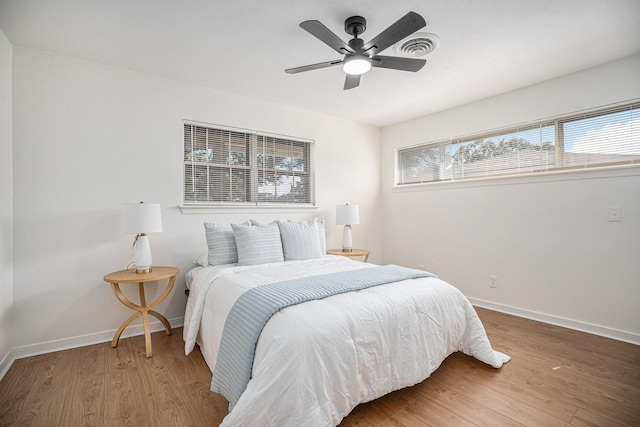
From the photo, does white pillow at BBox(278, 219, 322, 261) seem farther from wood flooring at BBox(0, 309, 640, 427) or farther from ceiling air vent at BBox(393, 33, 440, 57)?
ceiling air vent at BBox(393, 33, 440, 57)

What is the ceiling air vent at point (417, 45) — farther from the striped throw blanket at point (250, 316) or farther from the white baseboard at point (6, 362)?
the white baseboard at point (6, 362)

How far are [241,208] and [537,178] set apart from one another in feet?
10.4

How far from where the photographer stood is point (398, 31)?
1.82 meters

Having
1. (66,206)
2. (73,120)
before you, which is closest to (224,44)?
(73,120)

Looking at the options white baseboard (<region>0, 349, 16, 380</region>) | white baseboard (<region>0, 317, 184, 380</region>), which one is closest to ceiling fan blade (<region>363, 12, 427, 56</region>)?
white baseboard (<region>0, 317, 184, 380</region>)

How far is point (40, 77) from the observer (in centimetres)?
254

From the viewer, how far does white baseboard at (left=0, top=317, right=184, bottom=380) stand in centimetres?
233

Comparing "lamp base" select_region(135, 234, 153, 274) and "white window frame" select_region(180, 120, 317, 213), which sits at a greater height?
"white window frame" select_region(180, 120, 317, 213)

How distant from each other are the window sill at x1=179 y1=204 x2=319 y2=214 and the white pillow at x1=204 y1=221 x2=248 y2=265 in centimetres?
35

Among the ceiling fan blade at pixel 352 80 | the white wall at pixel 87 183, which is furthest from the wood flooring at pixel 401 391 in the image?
the ceiling fan blade at pixel 352 80

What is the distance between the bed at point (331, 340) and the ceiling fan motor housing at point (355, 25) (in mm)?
1741

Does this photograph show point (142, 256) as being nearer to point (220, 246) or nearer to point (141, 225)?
point (141, 225)

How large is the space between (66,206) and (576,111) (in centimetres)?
470

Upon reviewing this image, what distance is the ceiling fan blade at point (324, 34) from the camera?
174 cm
